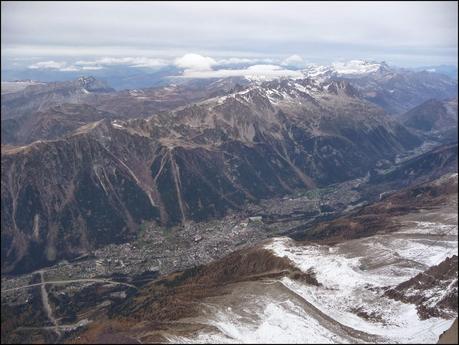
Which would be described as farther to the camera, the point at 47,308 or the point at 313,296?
the point at 47,308

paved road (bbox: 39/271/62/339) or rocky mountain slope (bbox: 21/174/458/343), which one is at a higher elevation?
rocky mountain slope (bbox: 21/174/458/343)

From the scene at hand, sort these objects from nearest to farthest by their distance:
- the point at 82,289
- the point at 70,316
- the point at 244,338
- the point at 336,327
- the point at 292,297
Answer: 1. the point at 244,338
2. the point at 336,327
3. the point at 292,297
4. the point at 70,316
5. the point at 82,289

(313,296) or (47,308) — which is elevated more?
(313,296)

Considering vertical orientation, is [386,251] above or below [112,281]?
above

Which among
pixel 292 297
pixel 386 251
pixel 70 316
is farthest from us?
pixel 70 316

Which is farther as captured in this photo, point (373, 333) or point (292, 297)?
point (292, 297)

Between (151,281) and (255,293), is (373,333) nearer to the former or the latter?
(255,293)

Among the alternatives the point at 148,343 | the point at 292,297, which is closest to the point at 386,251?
the point at 292,297

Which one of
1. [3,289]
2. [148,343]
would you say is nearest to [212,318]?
[148,343]

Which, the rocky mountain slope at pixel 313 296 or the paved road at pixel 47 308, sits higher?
the rocky mountain slope at pixel 313 296

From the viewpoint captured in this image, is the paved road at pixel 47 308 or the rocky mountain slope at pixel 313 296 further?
the paved road at pixel 47 308

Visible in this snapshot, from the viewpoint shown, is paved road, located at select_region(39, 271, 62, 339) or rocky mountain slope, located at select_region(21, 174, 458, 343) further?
paved road, located at select_region(39, 271, 62, 339)
